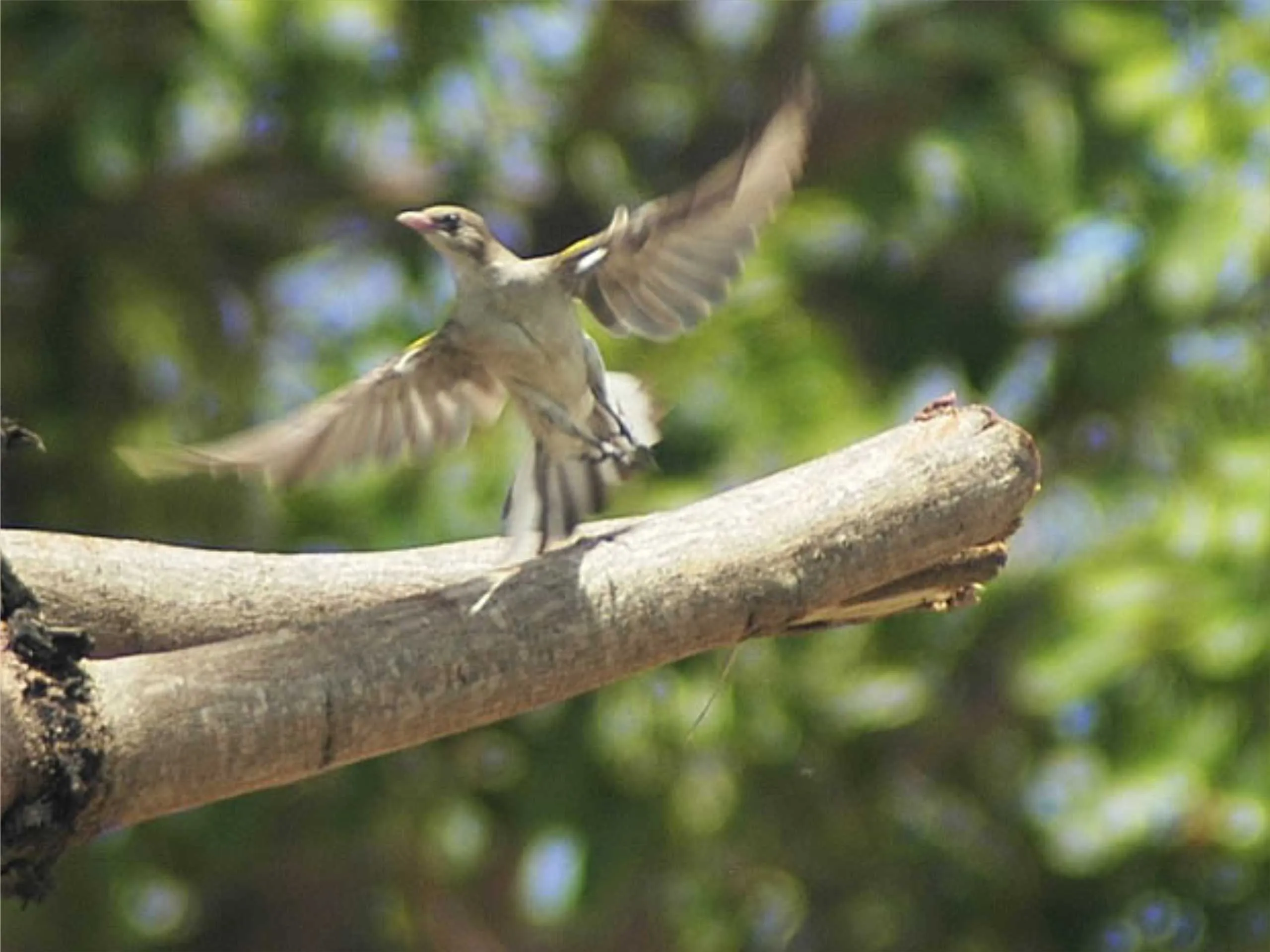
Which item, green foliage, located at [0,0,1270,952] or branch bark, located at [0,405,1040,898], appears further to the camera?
green foliage, located at [0,0,1270,952]

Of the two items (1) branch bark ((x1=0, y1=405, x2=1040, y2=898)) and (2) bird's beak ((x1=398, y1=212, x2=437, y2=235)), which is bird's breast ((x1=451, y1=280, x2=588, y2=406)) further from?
(1) branch bark ((x1=0, y1=405, x2=1040, y2=898))

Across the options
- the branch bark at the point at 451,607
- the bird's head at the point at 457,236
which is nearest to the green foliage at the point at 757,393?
the bird's head at the point at 457,236

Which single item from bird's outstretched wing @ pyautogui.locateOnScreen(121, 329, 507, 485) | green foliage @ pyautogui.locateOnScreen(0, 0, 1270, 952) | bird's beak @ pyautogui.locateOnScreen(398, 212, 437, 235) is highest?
bird's beak @ pyautogui.locateOnScreen(398, 212, 437, 235)

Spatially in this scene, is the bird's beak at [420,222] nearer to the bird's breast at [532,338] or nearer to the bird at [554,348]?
the bird at [554,348]

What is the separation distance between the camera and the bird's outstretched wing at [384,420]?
3.62m

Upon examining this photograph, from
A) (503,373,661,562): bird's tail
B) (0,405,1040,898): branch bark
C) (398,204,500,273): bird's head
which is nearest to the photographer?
(0,405,1040,898): branch bark

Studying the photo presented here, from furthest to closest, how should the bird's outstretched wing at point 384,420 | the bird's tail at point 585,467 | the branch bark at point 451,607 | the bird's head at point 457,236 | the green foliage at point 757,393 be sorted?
the green foliage at point 757,393 < the bird's head at point 457,236 < the bird's outstretched wing at point 384,420 < the bird's tail at point 585,467 < the branch bark at point 451,607

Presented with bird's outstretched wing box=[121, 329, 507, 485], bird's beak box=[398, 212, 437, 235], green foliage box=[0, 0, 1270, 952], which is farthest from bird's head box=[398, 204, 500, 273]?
green foliage box=[0, 0, 1270, 952]

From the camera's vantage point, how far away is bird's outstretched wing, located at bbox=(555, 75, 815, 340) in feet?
11.6

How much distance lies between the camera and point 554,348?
3.71 meters

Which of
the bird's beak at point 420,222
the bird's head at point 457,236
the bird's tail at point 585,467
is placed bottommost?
the bird's tail at point 585,467

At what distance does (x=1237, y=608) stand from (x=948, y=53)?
1477 mm

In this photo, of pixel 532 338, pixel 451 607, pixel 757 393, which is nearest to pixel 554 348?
pixel 532 338

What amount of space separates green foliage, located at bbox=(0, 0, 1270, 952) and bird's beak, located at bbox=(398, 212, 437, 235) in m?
1.10
